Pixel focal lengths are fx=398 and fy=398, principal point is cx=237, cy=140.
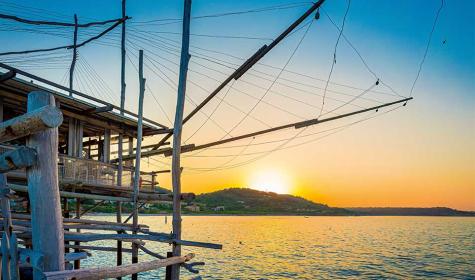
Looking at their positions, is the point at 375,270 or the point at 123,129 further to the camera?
A: the point at 375,270

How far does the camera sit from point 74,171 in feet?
54.0

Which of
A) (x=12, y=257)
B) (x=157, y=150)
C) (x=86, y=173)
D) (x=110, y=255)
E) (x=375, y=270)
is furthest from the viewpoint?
(x=110, y=255)

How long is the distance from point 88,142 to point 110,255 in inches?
Answer: 613

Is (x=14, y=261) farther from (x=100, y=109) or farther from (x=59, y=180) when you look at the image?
(x=100, y=109)

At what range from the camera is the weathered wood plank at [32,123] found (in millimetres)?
3781

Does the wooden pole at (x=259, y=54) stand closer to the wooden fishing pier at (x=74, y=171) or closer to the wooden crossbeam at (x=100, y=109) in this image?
the wooden fishing pier at (x=74, y=171)

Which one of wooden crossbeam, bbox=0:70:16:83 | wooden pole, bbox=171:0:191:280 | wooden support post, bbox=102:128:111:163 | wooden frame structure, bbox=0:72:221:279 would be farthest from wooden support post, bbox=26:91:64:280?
wooden support post, bbox=102:128:111:163

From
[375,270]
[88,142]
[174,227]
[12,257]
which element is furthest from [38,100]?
[375,270]

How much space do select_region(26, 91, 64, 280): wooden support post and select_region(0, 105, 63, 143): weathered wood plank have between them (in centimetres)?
18

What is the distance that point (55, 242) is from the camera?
4145 mm

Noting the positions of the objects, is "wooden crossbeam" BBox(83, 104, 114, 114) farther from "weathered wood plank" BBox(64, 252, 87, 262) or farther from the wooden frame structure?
"weathered wood plank" BBox(64, 252, 87, 262)

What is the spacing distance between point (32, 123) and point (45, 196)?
757 mm

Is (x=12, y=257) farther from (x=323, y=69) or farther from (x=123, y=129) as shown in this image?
(x=123, y=129)

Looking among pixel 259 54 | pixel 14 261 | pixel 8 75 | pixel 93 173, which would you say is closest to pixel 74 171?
pixel 93 173
